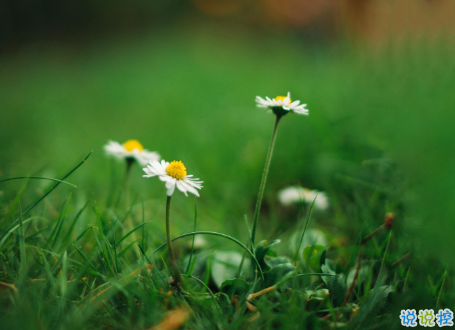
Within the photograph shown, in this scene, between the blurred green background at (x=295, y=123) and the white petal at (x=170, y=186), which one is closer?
the white petal at (x=170, y=186)

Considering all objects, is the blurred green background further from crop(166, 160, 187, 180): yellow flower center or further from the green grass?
crop(166, 160, 187, 180): yellow flower center

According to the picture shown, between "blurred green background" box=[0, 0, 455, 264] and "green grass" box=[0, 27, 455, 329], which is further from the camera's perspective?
"blurred green background" box=[0, 0, 455, 264]

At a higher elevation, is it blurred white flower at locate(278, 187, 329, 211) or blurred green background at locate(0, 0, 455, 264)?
blurred green background at locate(0, 0, 455, 264)

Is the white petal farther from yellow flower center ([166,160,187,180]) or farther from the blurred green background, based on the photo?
the blurred green background

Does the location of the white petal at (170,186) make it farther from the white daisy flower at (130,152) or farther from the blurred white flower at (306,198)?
the blurred white flower at (306,198)

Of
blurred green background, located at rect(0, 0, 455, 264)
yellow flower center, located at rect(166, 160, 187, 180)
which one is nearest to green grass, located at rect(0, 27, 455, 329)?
blurred green background, located at rect(0, 0, 455, 264)

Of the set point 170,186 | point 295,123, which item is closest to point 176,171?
point 170,186

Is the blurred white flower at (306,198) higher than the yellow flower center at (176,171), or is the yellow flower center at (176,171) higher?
the yellow flower center at (176,171)

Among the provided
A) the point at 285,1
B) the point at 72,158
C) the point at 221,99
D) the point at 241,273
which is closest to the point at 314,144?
the point at 241,273

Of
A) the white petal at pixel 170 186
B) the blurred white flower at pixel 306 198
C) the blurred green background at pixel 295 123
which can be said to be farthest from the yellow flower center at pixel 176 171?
the blurred white flower at pixel 306 198

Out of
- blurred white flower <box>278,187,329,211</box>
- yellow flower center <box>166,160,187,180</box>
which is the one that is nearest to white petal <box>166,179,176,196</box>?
yellow flower center <box>166,160,187,180</box>
